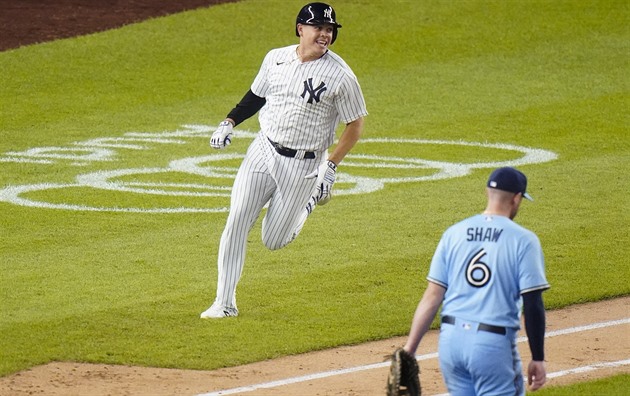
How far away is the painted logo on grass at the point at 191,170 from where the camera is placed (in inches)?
527

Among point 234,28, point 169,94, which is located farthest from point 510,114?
point 234,28

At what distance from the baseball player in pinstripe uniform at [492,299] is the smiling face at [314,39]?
336cm

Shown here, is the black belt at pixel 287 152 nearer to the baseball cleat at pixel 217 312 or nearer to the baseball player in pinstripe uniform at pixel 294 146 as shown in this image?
the baseball player in pinstripe uniform at pixel 294 146

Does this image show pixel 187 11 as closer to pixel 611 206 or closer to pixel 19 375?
pixel 611 206

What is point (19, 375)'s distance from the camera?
25.5 ft

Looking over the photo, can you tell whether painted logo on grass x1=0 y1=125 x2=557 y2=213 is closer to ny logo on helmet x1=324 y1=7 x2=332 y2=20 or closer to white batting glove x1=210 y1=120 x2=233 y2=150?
white batting glove x1=210 y1=120 x2=233 y2=150

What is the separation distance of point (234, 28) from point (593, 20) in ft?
20.6

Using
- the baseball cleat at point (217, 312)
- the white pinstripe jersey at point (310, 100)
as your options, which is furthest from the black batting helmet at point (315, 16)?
the baseball cleat at point (217, 312)

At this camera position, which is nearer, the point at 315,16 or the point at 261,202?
the point at 315,16

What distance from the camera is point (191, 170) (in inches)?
591

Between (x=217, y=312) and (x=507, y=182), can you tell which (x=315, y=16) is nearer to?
(x=217, y=312)

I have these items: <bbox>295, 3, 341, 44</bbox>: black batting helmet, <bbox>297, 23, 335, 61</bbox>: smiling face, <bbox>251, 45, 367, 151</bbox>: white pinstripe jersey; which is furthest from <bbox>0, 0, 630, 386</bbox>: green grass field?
<bbox>295, 3, 341, 44</bbox>: black batting helmet

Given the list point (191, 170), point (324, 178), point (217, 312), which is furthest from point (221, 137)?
point (191, 170)

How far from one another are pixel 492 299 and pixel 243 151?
34.5ft
